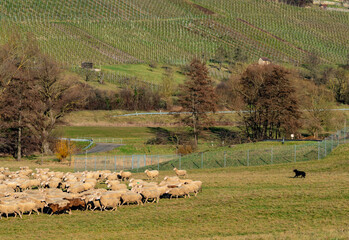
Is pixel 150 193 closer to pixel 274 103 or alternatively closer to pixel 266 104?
pixel 266 104

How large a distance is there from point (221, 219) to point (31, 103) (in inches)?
1948

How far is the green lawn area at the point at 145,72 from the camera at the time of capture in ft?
502

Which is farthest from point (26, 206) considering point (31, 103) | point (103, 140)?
point (103, 140)

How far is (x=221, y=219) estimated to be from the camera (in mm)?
22953

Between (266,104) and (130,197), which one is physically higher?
(266,104)

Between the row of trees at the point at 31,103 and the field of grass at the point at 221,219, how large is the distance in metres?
40.1

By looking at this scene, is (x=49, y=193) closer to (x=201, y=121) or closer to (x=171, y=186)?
(x=171, y=186)

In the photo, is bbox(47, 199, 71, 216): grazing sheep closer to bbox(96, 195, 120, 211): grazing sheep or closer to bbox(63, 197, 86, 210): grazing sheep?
bbox(63, 197, 86, 210): grazing sheep

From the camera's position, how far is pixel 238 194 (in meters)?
27.7

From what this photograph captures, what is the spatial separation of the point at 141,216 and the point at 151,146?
173 ft

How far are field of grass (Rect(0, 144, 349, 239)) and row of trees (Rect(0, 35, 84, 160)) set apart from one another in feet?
131

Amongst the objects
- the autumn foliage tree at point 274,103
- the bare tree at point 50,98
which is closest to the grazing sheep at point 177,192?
the bare tree at point 50,98

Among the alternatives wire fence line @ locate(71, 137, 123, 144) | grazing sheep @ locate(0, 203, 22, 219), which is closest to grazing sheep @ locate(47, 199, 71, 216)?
grazing sheep @ locate(0, 203, 22, 219)

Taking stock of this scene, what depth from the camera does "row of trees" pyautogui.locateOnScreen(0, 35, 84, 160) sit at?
66750 mm
